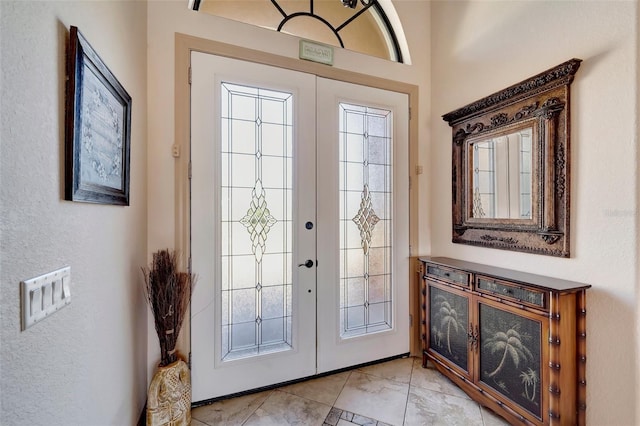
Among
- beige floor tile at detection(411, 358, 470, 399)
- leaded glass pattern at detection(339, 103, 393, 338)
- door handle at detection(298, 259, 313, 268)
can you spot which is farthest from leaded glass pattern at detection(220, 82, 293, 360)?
beige floor tile at detection(411, 358, 470, 399)

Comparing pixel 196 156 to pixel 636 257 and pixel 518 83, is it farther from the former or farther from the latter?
pixel 636 257

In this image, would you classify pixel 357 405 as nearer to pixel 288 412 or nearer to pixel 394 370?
pixel 288 412

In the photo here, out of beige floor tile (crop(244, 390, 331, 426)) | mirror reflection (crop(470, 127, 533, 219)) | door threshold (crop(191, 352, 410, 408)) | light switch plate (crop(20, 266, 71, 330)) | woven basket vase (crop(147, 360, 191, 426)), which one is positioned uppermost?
mirror reflection (crop(470, 127, 533, 219))

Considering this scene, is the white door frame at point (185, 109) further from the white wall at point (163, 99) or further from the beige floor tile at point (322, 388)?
the beige floor tile at point (322, 388)

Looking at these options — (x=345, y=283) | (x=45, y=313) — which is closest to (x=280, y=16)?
(x=345, y=283)

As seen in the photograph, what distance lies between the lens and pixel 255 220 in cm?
221

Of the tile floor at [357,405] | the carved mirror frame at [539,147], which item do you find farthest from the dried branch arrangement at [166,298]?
the carved mirror frame at [539,147]

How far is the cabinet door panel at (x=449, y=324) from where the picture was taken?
2.17m

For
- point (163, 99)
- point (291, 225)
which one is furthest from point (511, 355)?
point (163, 99)

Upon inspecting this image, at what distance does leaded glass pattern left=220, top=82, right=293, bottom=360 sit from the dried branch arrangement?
0.34 metres

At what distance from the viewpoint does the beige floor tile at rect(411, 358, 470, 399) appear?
2217 mm

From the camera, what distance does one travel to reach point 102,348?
51.5 inches

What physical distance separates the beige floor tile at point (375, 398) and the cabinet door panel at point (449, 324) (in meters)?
0.43

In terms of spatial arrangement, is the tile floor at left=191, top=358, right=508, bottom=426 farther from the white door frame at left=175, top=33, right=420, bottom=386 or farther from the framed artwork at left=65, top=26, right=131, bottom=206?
the framed artwork at left=65, top=26, right=131, bottom=206
